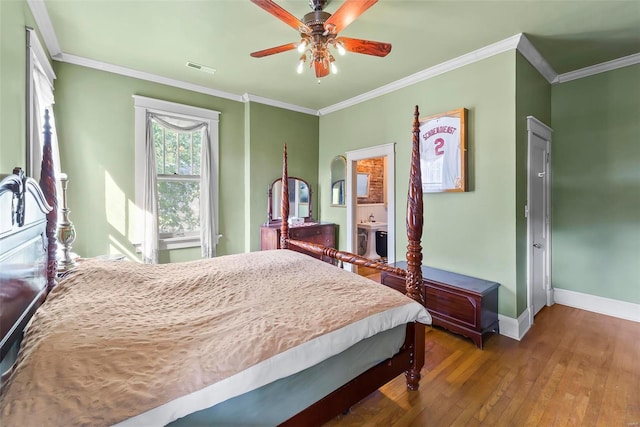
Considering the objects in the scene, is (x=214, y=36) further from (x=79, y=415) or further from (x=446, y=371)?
(x=446, y=371)

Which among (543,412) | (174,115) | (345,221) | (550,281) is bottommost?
(543,412)

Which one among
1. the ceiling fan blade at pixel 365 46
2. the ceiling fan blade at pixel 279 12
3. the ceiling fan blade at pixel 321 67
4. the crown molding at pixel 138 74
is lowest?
the ceiling fan blade at pixel 321 67

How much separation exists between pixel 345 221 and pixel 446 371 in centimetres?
269

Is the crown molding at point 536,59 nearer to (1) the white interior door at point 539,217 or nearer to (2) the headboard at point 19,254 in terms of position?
(1) the white interior door at point 539,217

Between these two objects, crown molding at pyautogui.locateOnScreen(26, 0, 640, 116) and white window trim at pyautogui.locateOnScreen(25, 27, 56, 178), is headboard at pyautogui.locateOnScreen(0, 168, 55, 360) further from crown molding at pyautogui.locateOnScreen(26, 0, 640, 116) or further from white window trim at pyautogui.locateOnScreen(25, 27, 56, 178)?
crown molding at pyautogui.locateOnScreen(26, 0, 640, 116)

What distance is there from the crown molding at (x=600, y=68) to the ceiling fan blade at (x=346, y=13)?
9.91ft

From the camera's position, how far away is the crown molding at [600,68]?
2.87 metres

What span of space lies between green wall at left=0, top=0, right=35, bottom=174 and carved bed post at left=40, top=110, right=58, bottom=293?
0.21 meters

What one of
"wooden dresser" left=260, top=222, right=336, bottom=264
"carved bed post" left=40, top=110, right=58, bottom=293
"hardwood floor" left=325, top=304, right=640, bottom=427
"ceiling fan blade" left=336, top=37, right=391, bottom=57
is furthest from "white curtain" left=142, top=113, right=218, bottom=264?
"hardwood floor" left=325, top=304, right=640, bottom=427

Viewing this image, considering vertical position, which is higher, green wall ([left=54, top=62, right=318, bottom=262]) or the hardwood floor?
green wall ([left=54, top=62, right=318, bottom=262])

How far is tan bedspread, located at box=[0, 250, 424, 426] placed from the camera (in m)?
0.84

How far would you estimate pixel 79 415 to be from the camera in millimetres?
784

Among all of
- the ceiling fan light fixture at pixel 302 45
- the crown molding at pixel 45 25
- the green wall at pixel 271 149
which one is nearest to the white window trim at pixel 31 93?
the crown molding at pixel 45 25

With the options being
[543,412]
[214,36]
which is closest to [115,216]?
[214,36]
